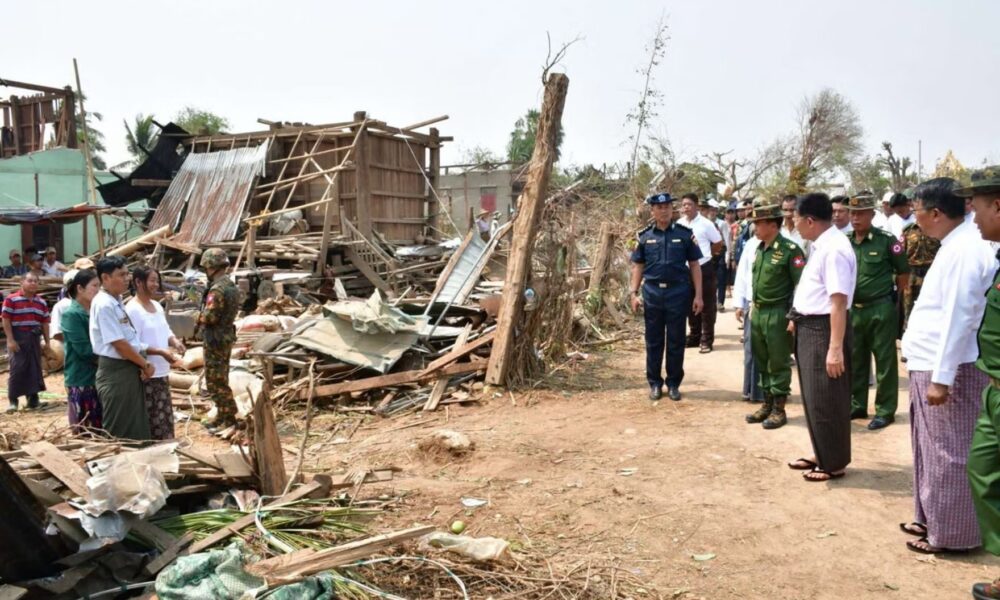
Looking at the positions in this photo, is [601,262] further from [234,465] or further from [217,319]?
[234,465]

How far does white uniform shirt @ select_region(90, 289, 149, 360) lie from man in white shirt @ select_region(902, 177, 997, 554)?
485 centimetres

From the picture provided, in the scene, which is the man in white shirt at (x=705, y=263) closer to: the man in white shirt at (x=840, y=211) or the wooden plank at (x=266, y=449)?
the man in white shirt at (x=840, y=211)

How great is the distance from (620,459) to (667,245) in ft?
7.46

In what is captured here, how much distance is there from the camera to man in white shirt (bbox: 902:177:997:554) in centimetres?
328

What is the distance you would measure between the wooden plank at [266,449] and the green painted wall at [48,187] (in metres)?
17.0

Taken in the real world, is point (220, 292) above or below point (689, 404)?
above

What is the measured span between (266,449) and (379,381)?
3369 millimetres

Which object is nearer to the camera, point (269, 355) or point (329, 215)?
point (269, 355)

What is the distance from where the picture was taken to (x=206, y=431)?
7.11 m

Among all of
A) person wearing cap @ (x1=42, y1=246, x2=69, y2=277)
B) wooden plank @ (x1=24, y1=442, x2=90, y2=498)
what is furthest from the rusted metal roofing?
wooden plank @ (x1=24, y1=442, x2=90, y2=498)

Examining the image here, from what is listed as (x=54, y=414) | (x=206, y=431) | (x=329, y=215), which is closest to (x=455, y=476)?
(x=206, y=431)

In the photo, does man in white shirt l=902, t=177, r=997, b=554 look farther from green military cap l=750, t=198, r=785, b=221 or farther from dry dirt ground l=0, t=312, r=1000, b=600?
green military cap l=750, t=198, r=785, b=221

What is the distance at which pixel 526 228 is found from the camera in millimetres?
7625

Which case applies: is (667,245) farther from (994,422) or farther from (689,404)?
(994,422)
